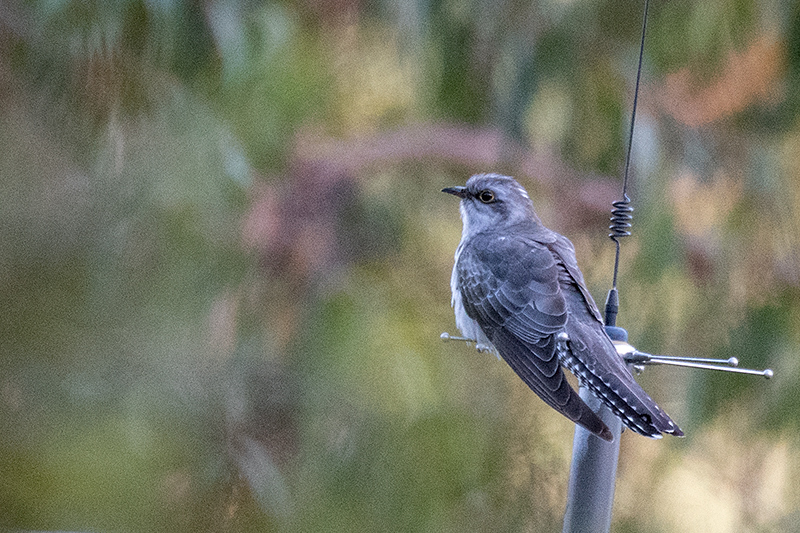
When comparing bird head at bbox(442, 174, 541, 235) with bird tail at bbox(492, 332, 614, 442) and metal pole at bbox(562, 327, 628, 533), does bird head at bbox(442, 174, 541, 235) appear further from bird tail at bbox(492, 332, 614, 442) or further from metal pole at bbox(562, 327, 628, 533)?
metal pole at bbox(562, 327, 628, 533)

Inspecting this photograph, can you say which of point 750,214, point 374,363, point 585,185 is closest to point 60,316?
point 374,363

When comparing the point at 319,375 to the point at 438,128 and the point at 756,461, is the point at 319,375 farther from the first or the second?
the point at 756,461

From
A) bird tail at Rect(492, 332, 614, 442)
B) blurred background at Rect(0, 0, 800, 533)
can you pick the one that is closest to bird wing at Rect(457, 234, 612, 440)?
bird tail at Rect(492, 332, 614, 442)

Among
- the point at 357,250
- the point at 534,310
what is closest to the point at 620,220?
the point at 534,310

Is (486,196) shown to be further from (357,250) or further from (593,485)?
(357,250)

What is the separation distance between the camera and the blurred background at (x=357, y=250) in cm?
199

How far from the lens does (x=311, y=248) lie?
83.9 inches

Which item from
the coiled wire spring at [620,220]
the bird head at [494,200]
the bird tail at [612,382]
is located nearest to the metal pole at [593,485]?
the bird tail at [612,382]

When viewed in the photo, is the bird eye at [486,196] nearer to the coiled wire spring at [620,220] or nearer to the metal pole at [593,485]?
the coiled wire spring at [620,220]

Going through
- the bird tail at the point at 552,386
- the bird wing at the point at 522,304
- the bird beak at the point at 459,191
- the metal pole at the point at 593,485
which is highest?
the bird beak at the point at 459,191

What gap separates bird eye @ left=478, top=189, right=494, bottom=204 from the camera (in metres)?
1.20

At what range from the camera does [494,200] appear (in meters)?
1.20

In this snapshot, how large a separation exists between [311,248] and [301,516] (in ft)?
2.52

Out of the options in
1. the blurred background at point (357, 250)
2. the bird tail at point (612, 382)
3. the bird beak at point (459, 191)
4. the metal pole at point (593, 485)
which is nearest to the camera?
the bird tail at point (612, 382)
